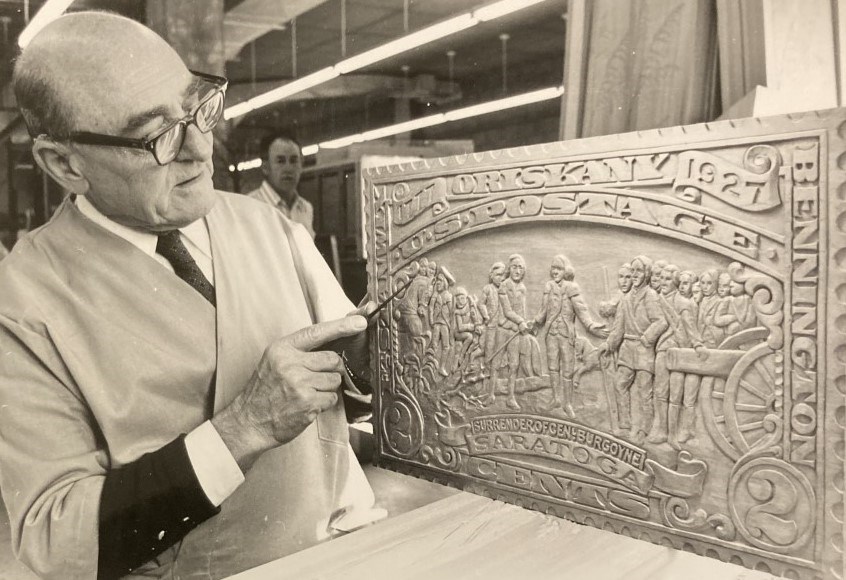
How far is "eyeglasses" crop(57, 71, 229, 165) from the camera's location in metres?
1.19

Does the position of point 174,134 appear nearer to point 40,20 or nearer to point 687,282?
point 40,20

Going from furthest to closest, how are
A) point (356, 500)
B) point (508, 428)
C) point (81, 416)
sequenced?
point (356, 500)
point (508, 428)
point (81, 416)

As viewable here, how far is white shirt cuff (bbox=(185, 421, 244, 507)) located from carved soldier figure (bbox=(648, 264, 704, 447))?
2.66 feet

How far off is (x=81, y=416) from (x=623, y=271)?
1.02 m

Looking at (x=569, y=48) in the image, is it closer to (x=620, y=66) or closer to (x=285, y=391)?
(x=620, y=66)

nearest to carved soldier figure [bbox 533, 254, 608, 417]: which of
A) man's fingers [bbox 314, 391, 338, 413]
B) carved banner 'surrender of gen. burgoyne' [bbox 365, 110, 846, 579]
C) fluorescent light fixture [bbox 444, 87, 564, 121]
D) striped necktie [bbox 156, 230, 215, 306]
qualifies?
carved banner 'surrender of gen. burgoyne' [bbox 365, 110, 846, 579]

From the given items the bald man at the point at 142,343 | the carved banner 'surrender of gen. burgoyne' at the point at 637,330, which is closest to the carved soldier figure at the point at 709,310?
the carved banner 'surrender of gen. burgoyne' at the point at 637,330

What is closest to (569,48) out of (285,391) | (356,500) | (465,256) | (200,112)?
(465,256)

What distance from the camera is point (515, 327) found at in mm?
1502

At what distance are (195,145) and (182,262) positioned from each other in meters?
0.23

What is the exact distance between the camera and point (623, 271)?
1.33m

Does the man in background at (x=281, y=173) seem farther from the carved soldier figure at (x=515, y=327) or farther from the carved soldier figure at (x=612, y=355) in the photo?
the carved soldier figure at (x=612, y=355)


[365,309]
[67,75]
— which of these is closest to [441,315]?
[365,309]

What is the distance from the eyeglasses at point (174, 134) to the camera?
46.7 inches
